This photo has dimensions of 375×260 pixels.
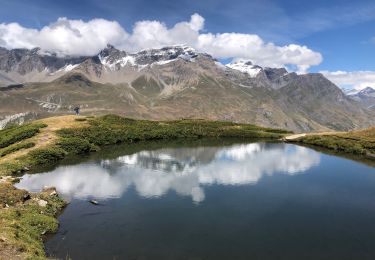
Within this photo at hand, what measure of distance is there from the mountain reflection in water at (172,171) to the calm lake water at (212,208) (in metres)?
0.21

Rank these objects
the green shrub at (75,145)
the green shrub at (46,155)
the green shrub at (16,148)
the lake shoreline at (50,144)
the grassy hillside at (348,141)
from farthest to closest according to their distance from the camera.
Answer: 1. the grassy hillside at (348,141)
2. the green shrub at (75,145)
3. the green shrub at (16,148)
4. the green shrub at (46,155)
5. the lake shoreline at (50,144)

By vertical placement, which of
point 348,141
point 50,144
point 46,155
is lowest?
point 46,155

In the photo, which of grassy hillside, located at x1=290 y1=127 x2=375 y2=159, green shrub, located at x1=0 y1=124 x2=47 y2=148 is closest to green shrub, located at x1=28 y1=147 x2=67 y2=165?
green shrub, located at x1=0 y1=124 x2=47 y2=148

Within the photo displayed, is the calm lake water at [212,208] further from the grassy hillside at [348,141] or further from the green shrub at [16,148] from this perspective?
the grassy hillside at [348,141]

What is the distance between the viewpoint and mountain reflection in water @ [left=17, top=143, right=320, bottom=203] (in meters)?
69.4

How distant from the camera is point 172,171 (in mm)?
86625

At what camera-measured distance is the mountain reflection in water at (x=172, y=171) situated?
69375 millimetres

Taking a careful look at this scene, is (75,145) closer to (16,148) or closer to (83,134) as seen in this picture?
(83,134)

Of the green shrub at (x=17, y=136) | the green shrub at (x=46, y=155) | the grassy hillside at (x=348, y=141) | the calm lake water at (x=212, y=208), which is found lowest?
the calm lake water at (x=212, y=208)

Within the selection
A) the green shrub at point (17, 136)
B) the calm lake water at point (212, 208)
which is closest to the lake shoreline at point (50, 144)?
the green shrub at point (17, 136)

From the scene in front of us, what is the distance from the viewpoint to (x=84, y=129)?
419 feet

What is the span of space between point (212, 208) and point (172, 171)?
2898cm

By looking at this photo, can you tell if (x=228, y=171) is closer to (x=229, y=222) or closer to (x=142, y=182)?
(x=142, y=182)

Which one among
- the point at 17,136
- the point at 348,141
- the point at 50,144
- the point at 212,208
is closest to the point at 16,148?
the point at 50,144
